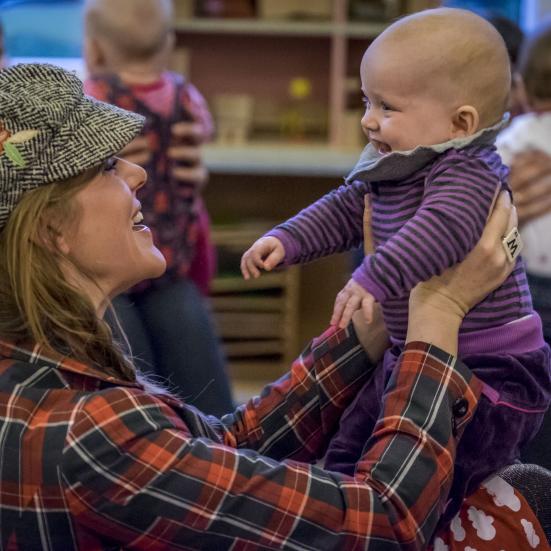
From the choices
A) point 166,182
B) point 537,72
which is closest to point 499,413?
point 537,72

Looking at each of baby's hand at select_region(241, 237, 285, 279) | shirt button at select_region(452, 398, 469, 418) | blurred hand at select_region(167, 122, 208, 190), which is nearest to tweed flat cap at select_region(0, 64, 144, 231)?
baby's hand at select_region(241, 237, 285, 279)

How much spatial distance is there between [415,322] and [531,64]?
1.56 meters

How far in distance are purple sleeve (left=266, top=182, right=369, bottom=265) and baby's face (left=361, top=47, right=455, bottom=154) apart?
0.41 ft

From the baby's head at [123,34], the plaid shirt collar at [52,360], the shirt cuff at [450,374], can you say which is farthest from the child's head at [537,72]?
the plaid shirt collar at [52,360]

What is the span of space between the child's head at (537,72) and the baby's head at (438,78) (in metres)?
1.33

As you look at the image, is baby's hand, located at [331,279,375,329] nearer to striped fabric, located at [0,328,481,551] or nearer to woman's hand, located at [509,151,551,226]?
striped fabric, located at [0,328,481,551]

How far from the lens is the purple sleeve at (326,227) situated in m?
1.52

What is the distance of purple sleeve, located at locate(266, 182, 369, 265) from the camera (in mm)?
1524

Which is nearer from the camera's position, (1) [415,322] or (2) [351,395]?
(1) [415,322]

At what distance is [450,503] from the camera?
1.40m

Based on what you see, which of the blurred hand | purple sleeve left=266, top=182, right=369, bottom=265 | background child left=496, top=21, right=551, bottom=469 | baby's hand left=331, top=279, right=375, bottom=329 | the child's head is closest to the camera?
baby's hand left=331, top=279, right=375, bottom=329

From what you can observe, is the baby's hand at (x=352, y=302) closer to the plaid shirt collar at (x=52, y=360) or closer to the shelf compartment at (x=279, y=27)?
the plaid shirt collar at (x=52, y=360)

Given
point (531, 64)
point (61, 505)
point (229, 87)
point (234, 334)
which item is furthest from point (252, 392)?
point (61, 505)

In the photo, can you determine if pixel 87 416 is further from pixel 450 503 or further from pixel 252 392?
pixel 252 392
